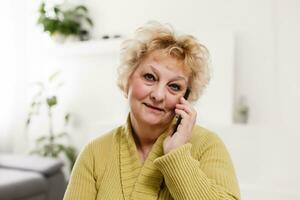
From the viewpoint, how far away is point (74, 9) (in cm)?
429

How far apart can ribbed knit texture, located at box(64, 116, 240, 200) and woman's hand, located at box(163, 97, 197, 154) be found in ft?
0.12

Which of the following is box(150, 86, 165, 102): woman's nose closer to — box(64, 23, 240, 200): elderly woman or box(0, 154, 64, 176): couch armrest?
box(64, 23, 240, 200): elderly woman

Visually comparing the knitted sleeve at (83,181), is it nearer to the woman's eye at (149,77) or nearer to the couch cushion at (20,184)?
the woman's eye at (149,77)

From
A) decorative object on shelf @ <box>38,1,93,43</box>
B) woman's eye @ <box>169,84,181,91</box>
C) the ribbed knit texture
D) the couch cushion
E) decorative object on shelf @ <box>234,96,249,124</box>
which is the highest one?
decorative object on shelf @ <box>38,1,93,43</box>

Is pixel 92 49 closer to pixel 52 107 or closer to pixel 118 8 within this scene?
pixel 118 8

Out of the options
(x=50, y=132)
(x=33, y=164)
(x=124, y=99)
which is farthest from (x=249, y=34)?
(x=50, y=132)

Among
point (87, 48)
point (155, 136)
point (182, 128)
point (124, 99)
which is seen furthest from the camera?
point (87, 48)

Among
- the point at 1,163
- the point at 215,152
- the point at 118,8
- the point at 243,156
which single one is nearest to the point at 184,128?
the point at 215,152

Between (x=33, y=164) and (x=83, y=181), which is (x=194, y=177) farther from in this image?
(x=33, y=164)

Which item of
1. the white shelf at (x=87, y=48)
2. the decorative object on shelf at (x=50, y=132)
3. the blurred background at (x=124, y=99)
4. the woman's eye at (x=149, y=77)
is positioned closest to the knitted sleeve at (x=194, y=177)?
the woman's eye at (x=149, y=77)

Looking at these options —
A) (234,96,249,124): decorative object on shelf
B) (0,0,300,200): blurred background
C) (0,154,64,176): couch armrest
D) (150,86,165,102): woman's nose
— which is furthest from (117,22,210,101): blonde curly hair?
(0,154,64,176): couch armrest

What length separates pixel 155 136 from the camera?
1.23 m

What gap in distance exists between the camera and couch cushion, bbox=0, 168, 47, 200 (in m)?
2.88

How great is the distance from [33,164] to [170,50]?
2546 millimetres
